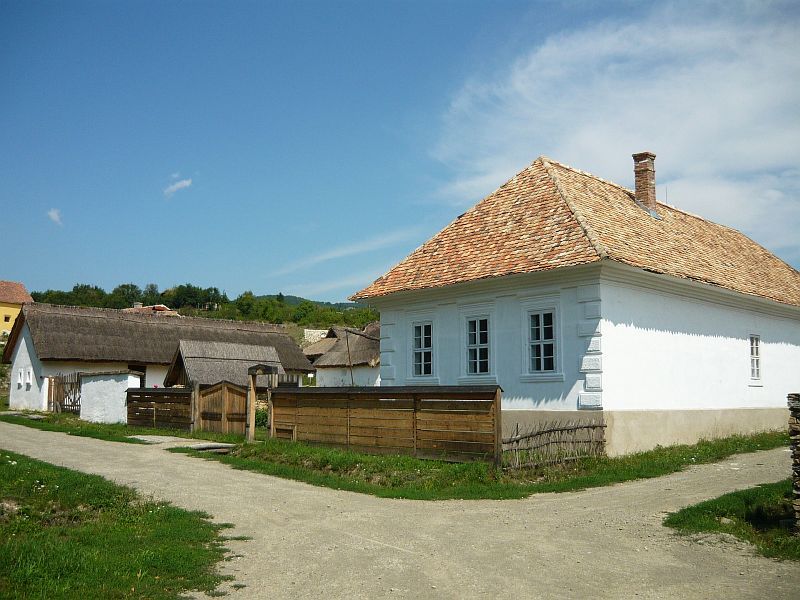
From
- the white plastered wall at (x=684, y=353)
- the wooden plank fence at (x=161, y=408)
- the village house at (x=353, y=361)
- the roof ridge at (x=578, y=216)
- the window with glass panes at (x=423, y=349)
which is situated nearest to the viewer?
the roof ridge at (x=578, y=216)

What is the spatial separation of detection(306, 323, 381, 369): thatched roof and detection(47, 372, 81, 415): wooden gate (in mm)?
18423

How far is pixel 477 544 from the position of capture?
346 inches

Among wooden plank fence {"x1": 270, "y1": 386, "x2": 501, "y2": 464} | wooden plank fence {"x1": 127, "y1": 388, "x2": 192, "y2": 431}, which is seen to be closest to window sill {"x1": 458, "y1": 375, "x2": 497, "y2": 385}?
wooden plank fence {"x1": 270, "y1": 386, "x2": 501, "y2": 464}

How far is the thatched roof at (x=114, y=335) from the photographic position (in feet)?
115

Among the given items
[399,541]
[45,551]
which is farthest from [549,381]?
[45,551]

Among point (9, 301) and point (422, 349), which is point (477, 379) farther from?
point (9, 301)

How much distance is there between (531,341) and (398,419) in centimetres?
374

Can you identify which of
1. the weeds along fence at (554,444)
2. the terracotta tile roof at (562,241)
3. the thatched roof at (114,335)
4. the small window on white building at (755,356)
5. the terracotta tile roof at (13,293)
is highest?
the terracotta tile roof at (13,293)

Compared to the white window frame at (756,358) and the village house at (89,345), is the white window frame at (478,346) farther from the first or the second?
the village house at (89,345)

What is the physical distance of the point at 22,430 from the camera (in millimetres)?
23500

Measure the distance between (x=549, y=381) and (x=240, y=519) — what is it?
8.66 metres

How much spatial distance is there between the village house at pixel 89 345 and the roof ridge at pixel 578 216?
18.6 m

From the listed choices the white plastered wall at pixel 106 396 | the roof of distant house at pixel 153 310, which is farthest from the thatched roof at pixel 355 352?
the white plastered wall at pixel 106 396

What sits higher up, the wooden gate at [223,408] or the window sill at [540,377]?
the window sill at [540,377]
